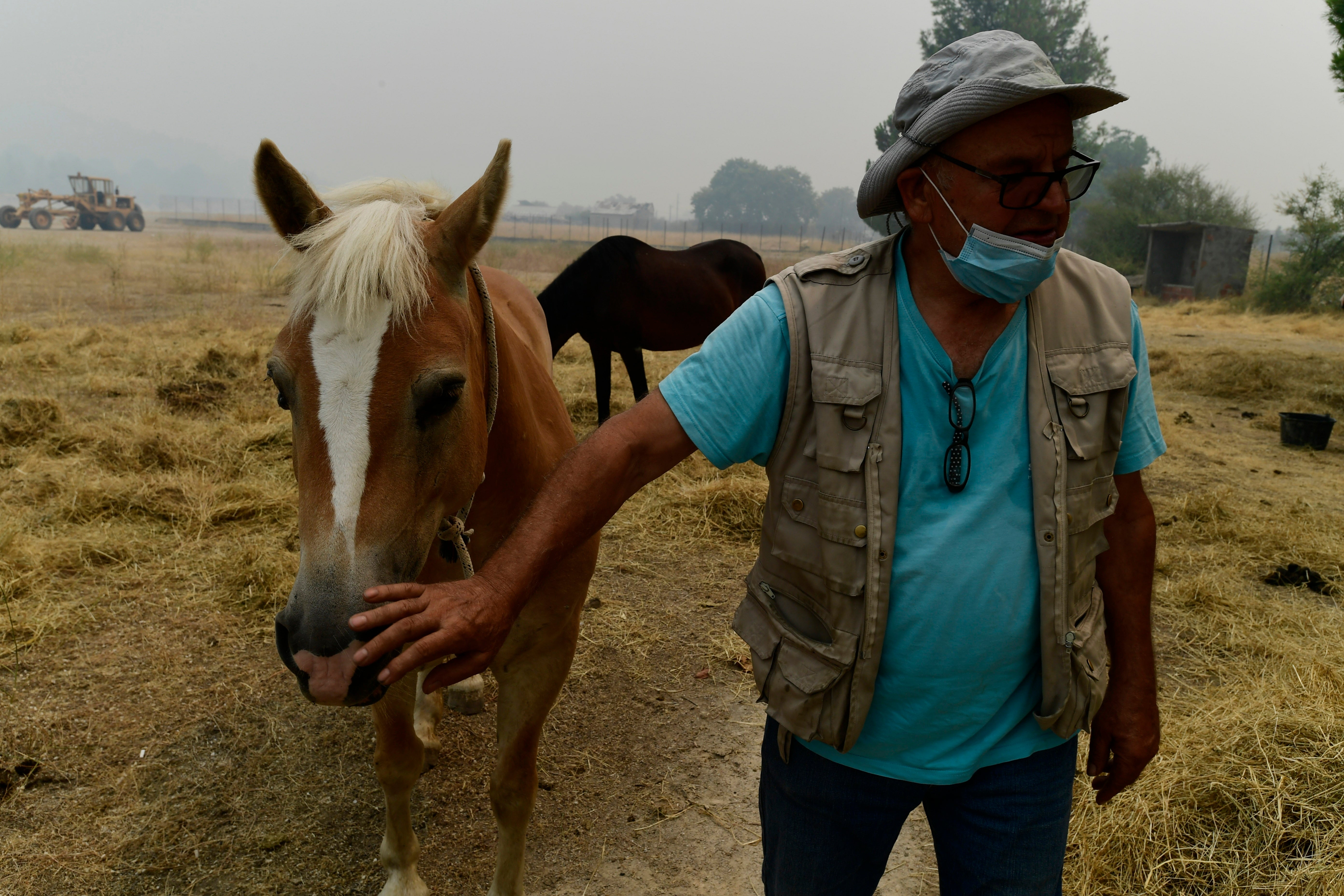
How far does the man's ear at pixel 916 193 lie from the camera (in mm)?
1521

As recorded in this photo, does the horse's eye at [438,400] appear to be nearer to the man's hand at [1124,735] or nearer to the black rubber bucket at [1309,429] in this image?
the man's hand at [1124,735]

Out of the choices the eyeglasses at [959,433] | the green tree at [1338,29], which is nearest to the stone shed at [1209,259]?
the green tree at [1338,29]

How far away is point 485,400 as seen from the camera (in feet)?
6.03

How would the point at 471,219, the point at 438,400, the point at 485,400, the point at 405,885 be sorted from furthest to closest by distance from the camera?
the point at 405,885 → the point at 485,400 → the point at 471,219 → the point at 438,400

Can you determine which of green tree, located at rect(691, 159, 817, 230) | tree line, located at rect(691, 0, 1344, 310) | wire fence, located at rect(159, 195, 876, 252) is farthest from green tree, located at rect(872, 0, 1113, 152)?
green tree, located at rect(691, 159, 817, 230)

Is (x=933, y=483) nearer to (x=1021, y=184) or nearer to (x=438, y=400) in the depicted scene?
(x=1021, y=184)

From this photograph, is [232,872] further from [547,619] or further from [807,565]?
[807,565]

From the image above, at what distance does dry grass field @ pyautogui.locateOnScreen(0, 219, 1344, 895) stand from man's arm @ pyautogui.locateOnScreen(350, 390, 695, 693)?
0.74 meters

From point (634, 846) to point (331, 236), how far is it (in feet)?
7.06

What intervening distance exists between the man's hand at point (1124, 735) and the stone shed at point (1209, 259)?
25.9 meters

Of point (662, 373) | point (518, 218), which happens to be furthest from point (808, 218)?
point (662, 373)

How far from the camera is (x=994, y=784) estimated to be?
4.79ft

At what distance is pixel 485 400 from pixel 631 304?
6.87 meters

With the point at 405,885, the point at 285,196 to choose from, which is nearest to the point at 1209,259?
the point at 405,885
